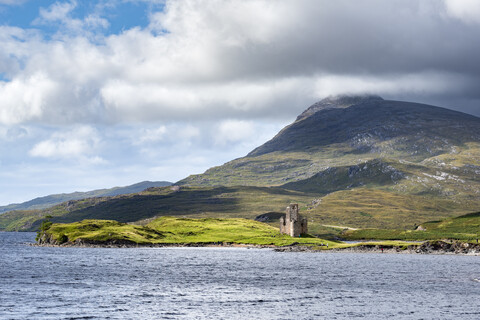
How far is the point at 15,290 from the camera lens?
94.9 meters

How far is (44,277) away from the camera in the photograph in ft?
386

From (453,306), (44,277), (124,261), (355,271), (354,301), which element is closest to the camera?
(453,306)

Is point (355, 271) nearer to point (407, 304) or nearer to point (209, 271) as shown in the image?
point (209, 271)

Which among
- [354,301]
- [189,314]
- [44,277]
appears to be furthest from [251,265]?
[189,314]

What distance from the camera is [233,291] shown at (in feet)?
329

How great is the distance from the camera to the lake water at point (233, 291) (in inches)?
2982

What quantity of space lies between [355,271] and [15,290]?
83563mm

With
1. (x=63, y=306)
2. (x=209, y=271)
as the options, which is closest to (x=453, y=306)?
(x=63, y=306)

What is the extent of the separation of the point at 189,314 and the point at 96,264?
84939mm

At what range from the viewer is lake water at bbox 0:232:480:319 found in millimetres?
75750

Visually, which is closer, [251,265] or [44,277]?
[44,277]

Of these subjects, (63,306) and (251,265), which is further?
(251,265)

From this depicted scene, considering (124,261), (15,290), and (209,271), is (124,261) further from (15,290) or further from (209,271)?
(15,290)

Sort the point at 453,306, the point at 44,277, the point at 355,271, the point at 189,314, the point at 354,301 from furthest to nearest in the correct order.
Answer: the point at 355,271
the point at 44,277
the point at 354,301
the point at 453,306
the point at 189,314
